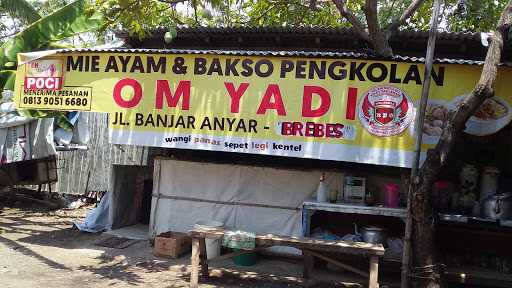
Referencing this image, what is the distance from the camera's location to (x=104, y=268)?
24.0ft

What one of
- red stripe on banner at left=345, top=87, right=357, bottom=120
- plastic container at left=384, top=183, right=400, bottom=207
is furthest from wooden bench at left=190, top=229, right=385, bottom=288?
red stripe on banner at left=345, top=87, right=357, bottom=120

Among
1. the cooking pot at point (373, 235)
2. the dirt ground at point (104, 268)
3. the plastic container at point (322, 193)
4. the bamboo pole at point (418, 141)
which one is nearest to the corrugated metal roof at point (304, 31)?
the bamboo pole at point (418, 141)

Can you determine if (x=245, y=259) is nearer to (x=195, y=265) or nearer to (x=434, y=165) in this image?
(x=195, y=265)

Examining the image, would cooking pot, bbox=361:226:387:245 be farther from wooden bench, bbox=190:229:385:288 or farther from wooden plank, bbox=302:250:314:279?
wooden plank, bbox=302:250:314:279

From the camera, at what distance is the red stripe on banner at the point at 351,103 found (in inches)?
250

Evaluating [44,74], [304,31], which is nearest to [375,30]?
[304,31]

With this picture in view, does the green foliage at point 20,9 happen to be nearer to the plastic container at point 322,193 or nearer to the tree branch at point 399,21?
the plastic container at point 322,193

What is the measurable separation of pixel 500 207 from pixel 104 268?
Answer: 226 inches

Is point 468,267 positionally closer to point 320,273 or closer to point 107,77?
point 320,273

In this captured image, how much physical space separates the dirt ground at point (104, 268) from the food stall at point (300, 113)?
0.76 metres

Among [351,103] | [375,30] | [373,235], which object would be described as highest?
[375,30]

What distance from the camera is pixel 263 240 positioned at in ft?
20.9

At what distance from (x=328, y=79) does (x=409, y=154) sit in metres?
1.46

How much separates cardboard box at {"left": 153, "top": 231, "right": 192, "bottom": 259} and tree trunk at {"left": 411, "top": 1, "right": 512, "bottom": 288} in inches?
153
